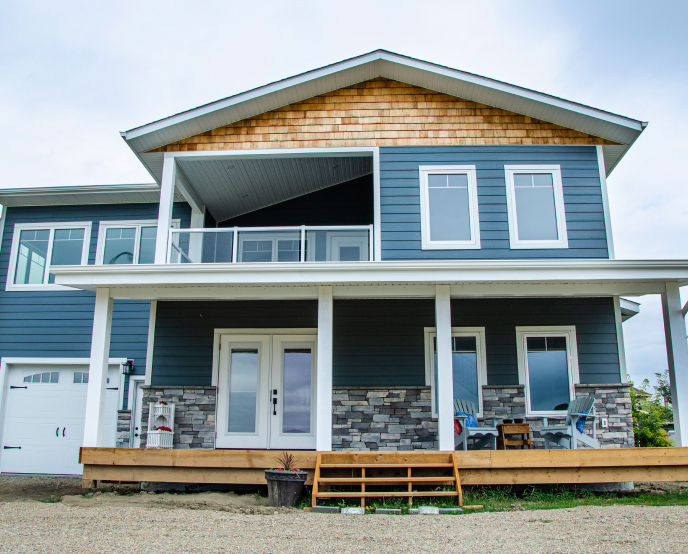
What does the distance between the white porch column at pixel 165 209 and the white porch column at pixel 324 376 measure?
9.08ft

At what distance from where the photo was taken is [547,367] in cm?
912

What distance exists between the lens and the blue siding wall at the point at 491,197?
9016mm

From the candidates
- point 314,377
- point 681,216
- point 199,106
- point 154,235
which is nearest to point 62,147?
point 154,235

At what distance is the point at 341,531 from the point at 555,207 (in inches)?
243

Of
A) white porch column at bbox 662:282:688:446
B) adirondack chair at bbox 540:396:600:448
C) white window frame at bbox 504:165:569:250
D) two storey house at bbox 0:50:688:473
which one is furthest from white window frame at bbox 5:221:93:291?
white porch column at bbox 662:282:688:446

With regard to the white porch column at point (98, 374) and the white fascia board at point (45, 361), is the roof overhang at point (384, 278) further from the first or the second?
the white fascia board at point (45, 361)

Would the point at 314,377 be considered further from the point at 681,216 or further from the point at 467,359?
the point at 681,216

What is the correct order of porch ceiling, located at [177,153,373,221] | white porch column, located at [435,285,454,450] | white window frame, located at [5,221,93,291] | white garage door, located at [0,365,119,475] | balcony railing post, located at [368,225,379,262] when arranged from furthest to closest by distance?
white window frame, located at [5,221,93,291]
white garage door, located at [0,365,119,475]
porch ceiling, located at [177,153,373,221]
balcony railing post, located at [368,225,379,262]
white porch column, located at [435,285,454,450]

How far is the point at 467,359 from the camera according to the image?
923 cm

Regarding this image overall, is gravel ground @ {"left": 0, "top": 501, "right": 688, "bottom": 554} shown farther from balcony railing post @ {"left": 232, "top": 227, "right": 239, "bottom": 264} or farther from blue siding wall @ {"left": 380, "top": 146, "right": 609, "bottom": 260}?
blue siding wall @ {"left": 380, "top": 146, "right": 609, "bottom": 260}

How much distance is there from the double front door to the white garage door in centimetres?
211

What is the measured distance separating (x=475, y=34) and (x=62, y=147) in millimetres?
18723

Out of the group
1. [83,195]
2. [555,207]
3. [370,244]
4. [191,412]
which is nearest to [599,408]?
[555,207]

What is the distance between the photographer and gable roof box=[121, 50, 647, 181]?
911 cm
